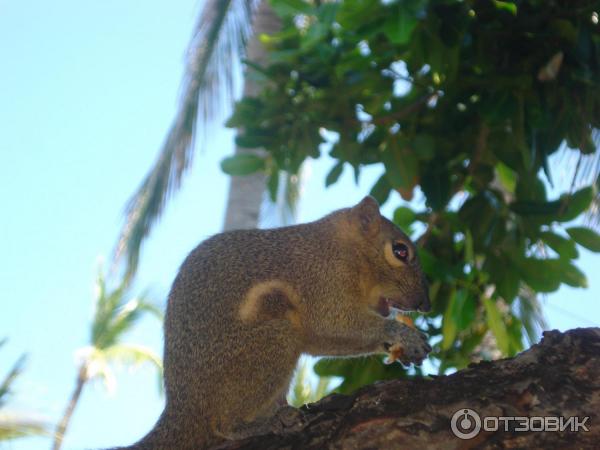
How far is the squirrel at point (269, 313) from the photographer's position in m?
3.68

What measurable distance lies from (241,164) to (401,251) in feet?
4.71

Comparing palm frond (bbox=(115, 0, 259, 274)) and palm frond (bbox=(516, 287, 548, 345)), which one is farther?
palm frond (bbox=(115, 0, 259, 274))

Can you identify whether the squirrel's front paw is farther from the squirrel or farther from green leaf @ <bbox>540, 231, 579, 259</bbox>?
green leaf @ <bbox>540, 231, 579, 259</bbox>

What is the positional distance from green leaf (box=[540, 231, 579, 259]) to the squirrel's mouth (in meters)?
0.89

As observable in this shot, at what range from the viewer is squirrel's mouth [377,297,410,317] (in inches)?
179

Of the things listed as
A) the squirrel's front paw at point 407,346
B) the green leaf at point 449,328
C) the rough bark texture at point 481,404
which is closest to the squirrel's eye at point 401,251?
the green leaf at point 449,328

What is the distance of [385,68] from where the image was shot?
504 cm

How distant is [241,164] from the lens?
5.56 m

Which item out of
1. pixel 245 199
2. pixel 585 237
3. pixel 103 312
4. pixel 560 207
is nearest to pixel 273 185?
pixel 560 207

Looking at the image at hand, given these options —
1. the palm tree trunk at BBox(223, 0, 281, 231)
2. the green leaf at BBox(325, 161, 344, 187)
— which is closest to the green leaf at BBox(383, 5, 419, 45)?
the green leaf at BBox(325, 161, 344, 187)

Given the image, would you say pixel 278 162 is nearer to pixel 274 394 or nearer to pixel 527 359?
pixel 274 394

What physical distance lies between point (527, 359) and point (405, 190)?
6.39 feet

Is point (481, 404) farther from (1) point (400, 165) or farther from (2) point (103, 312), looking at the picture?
(2) point (103, 312)

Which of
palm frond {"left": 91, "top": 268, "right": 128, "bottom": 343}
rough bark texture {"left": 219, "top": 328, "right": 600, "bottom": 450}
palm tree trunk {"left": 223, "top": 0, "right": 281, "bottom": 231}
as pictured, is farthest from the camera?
palm frond {"left": 91, "top": 268, "right": 128, "bottom": 343}
